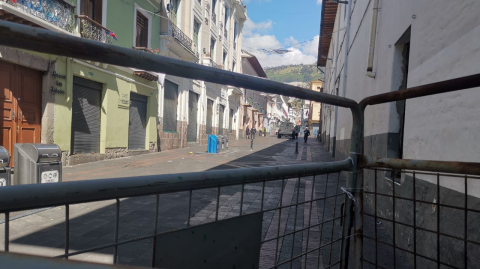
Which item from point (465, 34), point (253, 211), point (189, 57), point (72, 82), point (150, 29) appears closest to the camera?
point (253, 211)

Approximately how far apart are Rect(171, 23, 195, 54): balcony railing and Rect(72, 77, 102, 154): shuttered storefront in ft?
19.4

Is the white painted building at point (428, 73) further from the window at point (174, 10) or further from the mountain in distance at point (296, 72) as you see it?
the mountain in distance at point (296, 72)

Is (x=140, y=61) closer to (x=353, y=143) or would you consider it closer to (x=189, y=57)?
(x=353, y=143)

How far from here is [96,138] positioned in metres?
10.2

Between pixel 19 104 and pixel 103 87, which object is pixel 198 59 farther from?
pixel 19 104

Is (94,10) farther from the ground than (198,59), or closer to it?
closer to it

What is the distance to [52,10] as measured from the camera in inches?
304

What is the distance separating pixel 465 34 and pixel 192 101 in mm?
17442

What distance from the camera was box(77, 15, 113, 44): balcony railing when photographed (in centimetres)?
884

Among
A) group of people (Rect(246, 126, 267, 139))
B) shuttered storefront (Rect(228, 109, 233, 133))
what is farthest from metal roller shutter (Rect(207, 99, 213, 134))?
shuttered storefront (Rect(228, 109, 233, 133))

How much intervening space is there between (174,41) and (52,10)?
6948mm

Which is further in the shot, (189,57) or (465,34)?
(189,57)


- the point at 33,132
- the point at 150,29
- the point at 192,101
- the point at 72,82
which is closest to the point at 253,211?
the point at 33,132

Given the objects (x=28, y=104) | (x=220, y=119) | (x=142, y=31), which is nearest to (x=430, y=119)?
(x=28, y=104)
